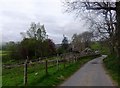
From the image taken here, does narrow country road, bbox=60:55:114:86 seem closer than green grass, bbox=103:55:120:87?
Yes

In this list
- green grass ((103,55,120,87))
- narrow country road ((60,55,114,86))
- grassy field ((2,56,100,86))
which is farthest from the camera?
green grass ((103,55,120,87))

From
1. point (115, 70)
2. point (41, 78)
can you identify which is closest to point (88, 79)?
point (41, 78)

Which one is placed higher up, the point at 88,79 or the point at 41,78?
the point at 41,78

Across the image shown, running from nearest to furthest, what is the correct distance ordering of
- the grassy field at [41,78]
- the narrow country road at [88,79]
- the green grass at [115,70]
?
the grassy field at [41,78] < the narrow country road at [88,79] < the green grass at [115,70]

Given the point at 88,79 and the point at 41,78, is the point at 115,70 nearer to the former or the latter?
the point at 88,79

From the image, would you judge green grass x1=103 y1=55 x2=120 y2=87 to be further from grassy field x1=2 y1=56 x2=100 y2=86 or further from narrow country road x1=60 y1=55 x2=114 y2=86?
grassy field x1=2 y1=56 x2=100 y2=86

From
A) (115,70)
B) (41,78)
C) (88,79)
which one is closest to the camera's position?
(41,78)

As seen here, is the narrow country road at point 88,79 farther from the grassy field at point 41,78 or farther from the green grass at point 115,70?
the grassy field at point 41,78

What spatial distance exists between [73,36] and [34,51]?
66.4 meters

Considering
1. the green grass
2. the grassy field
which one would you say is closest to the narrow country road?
the green grass

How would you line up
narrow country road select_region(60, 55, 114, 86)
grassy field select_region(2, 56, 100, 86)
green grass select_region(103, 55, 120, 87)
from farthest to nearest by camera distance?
1. green grass select_region(103, 55, 120, 87)
2. narrow country road select_region(60, 55, 114, 86)
3. grassy field select_region(2, 56, 100, 86)

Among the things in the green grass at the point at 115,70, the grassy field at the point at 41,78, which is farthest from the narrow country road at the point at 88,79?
the grassy field at the point at 41,78

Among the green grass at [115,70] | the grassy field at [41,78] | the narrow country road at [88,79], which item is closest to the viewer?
the grassy field at [41,78]

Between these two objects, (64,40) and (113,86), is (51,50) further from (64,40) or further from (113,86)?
(113,86)
